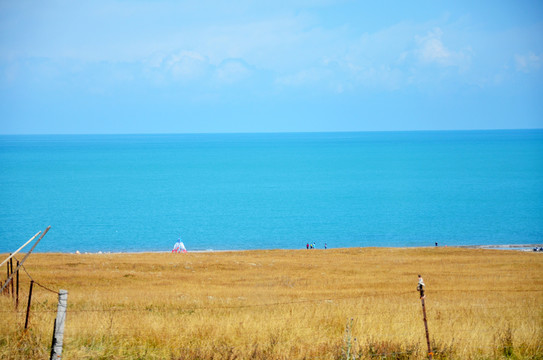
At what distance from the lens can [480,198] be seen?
11681 centimetres

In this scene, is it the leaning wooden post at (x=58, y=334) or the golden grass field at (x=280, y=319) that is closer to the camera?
the leaning wooden post at (x=58, y=334)

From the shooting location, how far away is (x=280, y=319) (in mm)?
13641

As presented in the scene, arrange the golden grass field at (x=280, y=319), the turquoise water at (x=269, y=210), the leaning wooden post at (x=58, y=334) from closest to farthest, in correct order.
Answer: the leaning wooden post at (x=58, y=334), the golden grass field at (x=280, y=319), the turquoise water at (x=269, y=210)

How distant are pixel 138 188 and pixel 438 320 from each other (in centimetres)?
Result: 13684

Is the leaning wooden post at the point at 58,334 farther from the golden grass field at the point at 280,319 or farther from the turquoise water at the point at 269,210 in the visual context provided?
the turquoise water at the point at 269,210

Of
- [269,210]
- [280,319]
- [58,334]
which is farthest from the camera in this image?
[269,210]

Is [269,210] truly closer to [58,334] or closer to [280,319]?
[280,319]

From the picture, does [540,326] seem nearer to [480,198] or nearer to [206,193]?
[480,198]

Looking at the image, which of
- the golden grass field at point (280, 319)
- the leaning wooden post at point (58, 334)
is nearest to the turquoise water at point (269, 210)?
the golden grass field at point (280, 319)

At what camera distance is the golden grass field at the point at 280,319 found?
423 inches

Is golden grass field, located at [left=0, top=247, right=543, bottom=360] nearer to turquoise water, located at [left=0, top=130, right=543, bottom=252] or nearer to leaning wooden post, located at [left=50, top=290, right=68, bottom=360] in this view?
leaning wooden post, located at [left=50, top=290, right=68, bottom=360]

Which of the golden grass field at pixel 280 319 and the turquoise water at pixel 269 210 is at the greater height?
the turquoise water at pixel 269 210

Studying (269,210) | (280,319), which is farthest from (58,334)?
(269,210)

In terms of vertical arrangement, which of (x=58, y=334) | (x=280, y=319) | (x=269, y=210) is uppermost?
(x=269, y=210)
